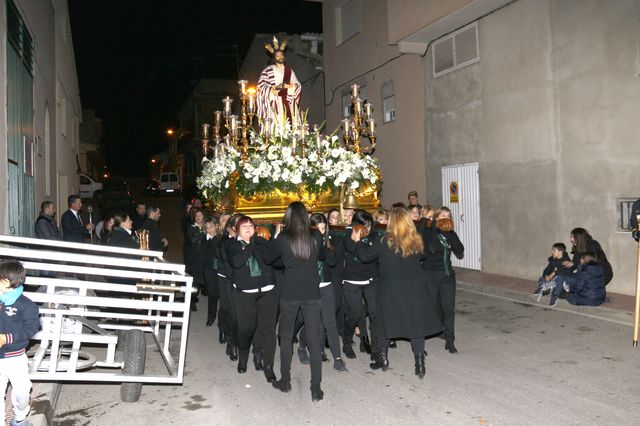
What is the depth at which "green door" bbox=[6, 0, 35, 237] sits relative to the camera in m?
A: 8.92

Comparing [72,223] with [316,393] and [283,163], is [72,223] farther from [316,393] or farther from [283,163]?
[316,393]

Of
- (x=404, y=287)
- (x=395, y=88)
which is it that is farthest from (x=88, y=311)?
(x=395, y=88)

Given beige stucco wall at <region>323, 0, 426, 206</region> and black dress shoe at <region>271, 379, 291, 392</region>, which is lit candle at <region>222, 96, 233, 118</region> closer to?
black dress shoe at <region>271, 379, 291, 392</region>

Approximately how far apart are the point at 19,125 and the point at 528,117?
388 inches

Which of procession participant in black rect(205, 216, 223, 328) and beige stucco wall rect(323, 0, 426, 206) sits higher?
beige stucco wall rect(323, 0, 426, 206)

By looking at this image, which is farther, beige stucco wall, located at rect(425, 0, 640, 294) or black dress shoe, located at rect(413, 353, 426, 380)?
beige stucco wall, located at rect(425, 0, 640, 294)

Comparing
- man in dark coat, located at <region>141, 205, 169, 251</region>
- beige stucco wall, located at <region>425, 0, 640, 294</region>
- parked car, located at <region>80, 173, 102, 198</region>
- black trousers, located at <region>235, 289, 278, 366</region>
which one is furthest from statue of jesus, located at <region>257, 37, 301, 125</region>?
parked car, located at <region>80, 173, 102, 198</region>

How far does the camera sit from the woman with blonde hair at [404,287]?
234 inches

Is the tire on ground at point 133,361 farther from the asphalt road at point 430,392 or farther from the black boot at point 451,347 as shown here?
the black boot at point 451,347

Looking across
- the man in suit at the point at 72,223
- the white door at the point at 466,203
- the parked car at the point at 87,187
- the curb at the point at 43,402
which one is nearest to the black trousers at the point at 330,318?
the curb at the point at 43,402

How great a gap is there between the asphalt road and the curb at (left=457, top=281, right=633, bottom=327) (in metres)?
0.97

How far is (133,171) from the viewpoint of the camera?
74750 mm

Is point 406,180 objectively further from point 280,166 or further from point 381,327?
point 381,327

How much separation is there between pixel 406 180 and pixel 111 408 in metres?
12.4
